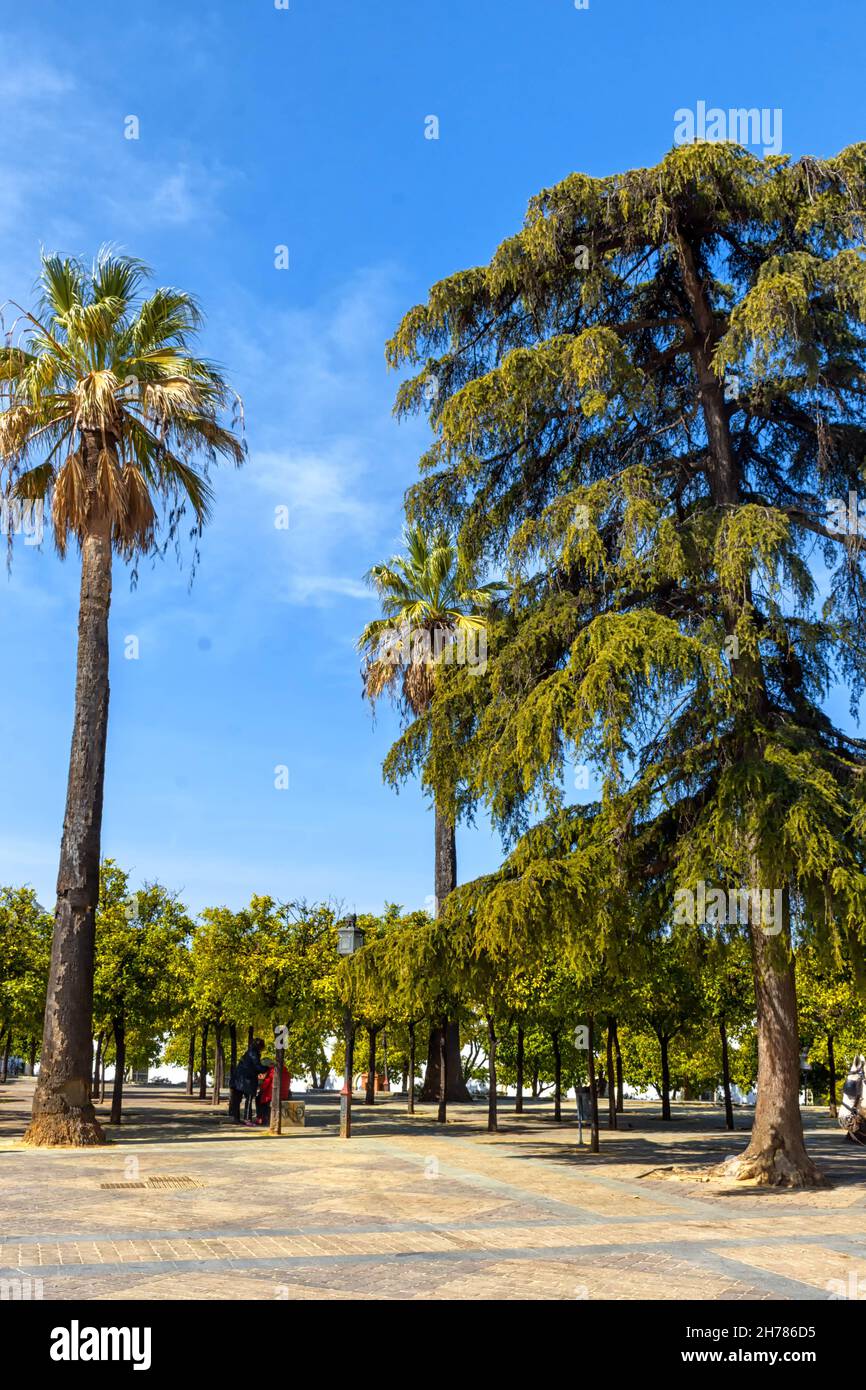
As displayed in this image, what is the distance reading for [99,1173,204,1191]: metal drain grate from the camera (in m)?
13.2

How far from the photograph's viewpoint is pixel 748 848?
13445 mm

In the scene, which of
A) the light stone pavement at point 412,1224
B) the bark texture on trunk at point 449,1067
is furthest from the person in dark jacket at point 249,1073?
the bark texture on trunk at point 449,1067

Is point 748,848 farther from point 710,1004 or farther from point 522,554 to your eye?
point 710,1004

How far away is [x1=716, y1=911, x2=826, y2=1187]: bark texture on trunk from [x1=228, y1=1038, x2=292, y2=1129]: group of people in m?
12.6

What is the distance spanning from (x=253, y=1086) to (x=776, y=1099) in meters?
13.9

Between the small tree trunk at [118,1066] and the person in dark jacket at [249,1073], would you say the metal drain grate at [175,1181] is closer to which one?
the small tree trunk at [118,1066]

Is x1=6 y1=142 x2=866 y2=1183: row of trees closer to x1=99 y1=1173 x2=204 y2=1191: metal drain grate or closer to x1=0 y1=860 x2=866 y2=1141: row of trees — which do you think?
x1=0 y1=860 x2=866 y2=1141: row of trees

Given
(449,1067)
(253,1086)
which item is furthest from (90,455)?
(449,1067)

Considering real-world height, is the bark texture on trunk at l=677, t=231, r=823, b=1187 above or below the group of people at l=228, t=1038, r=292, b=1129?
above

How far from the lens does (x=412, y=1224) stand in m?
10.4

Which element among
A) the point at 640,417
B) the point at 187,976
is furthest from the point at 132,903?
the point at 640,417

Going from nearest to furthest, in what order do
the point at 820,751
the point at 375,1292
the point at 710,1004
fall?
the point at 375,1292 → the point at 820,751 → the point at 710,1004

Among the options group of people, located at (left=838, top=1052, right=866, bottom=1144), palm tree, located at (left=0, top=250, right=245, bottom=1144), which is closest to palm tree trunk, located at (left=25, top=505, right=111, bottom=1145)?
palm tree, located at (left=0, top=250, right=245, bottom=1144)
